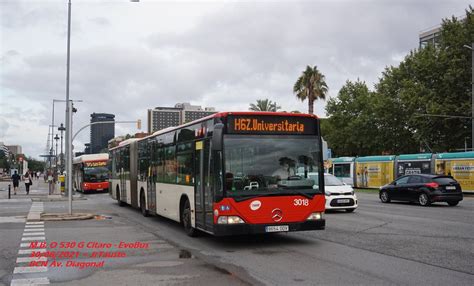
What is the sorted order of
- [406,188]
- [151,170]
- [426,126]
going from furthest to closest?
[426,126], [406,188], [151,170]

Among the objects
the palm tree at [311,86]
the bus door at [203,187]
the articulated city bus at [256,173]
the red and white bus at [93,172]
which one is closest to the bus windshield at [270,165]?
the articulated city bus at [256,173]

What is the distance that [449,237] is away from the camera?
12.4 m

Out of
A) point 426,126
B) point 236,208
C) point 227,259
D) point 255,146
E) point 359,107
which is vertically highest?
point 359,107

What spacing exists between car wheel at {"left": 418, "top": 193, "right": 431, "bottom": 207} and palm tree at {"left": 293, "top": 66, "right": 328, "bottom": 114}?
30912 mm

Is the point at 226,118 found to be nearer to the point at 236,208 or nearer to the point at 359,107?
the point at 236,208

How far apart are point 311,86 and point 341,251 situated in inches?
1753

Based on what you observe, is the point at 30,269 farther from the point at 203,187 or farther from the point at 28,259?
the point at 203,187

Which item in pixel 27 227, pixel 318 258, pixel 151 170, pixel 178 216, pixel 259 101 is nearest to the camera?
pixel 318 258

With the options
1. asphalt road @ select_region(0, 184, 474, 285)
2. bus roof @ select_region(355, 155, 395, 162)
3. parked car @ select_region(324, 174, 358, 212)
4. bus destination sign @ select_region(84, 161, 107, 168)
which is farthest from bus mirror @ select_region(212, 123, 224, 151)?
bus roof @ select_region(355, 155, 395, 162)

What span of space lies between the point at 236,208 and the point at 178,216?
3840mm

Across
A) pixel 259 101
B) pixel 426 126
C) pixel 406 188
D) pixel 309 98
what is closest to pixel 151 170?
pixel 406 188

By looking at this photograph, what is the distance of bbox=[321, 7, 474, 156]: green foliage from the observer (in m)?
41.2

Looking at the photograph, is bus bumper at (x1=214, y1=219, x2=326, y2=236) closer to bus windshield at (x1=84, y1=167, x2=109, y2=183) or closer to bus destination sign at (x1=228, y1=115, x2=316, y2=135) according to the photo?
bus destination sign at (x1=228, y1=115, x2=316, y2=135)

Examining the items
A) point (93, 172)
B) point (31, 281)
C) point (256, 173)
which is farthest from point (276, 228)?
point (93, 172)
